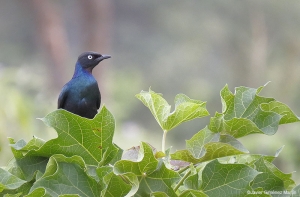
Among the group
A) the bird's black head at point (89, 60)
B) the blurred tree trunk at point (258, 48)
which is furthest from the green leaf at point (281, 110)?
the blurred tree trunk at point (258, 48)

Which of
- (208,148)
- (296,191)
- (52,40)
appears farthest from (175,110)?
(52,40)

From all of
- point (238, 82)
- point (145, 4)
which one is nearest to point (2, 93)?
point (238, 82)

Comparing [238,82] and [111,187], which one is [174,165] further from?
[238,82]

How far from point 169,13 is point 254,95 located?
1872 cm

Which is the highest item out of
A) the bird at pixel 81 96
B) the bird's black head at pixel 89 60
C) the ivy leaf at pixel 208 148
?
the ivy leaf at pixel 208 148

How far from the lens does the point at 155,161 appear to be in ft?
4.65

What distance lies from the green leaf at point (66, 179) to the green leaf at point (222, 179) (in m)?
0.27

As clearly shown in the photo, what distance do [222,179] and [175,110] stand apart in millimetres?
252

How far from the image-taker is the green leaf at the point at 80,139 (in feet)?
5.05

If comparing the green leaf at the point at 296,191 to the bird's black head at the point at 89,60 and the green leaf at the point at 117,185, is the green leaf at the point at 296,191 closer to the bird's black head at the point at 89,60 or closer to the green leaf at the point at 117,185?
the green leaf at the point at 117,185

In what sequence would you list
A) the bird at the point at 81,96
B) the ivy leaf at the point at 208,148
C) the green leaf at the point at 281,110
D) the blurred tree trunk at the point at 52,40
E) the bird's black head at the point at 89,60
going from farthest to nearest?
the blurred tree trunk at the point at 52,40 → the bird's black head at the point at 89,60 → the bird at the point at 81,96 → the green leaf at the point at 281,110 → the ivy leaf at the point at 208,148

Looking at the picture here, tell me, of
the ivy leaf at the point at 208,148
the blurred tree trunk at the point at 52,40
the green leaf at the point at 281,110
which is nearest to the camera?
the ivy leaf at the point at 208,148

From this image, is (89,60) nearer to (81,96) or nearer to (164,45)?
(81,96)

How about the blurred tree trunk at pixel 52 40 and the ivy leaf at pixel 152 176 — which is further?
the blurred tree trunk at pixel 52 40
